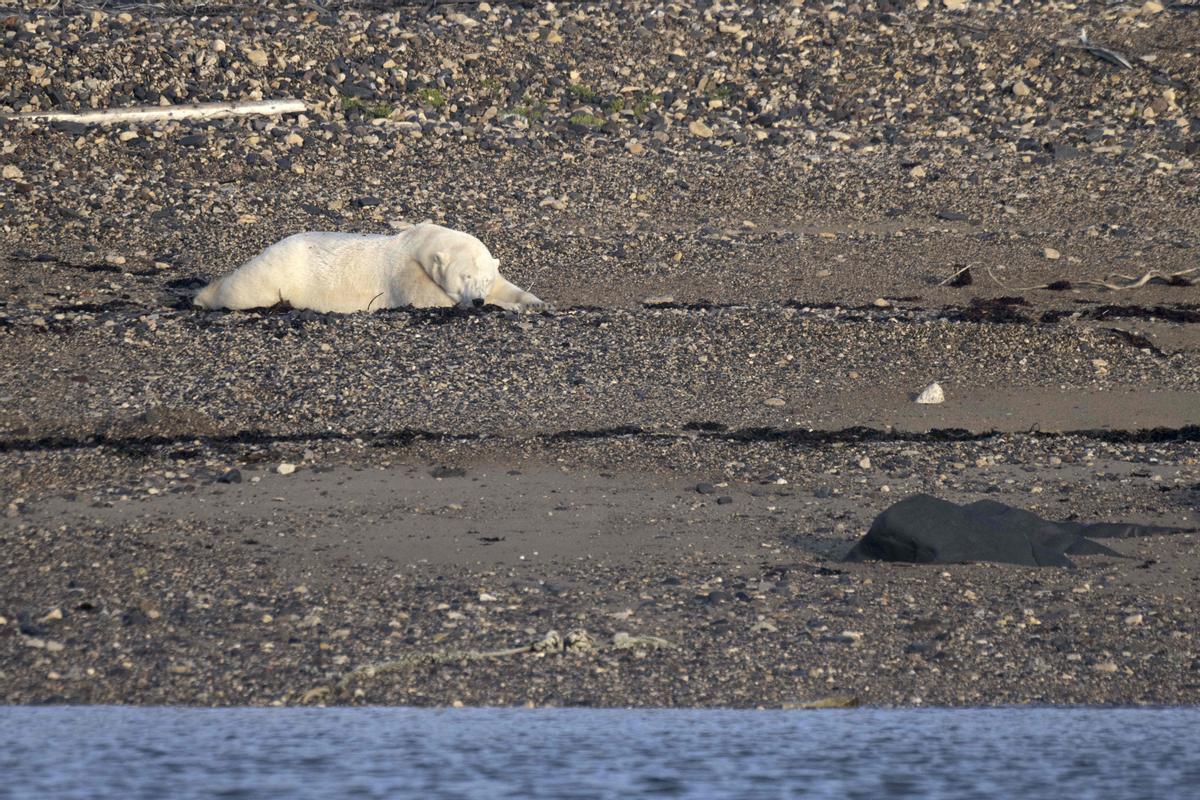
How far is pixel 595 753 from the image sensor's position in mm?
4031

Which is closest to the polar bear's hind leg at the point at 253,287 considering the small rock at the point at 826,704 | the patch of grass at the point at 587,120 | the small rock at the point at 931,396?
the small rock at the point at 931,396

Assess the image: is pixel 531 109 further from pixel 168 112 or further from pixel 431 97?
pixel 168 112

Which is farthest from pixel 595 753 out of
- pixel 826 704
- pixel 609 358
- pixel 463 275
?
pixel 463 275

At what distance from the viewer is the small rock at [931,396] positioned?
28.5 feet

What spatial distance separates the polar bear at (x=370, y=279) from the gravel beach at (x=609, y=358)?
10.0 inches

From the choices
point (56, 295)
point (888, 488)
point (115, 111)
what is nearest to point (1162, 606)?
point (888, 488)

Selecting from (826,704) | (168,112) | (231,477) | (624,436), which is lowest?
(826,704)

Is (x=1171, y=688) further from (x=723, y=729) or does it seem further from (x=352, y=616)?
(x=352, y=616)

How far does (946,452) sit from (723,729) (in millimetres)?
3684

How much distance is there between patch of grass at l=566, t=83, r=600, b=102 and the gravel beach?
43 mm

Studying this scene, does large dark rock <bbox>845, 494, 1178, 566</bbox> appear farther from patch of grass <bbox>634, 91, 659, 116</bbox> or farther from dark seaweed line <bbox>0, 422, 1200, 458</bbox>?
patch of grass <bbox>634, 91, 659, 116</bbox>

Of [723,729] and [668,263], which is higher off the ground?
[668,263]

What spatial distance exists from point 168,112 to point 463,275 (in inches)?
211

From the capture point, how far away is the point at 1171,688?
496 centimetres
